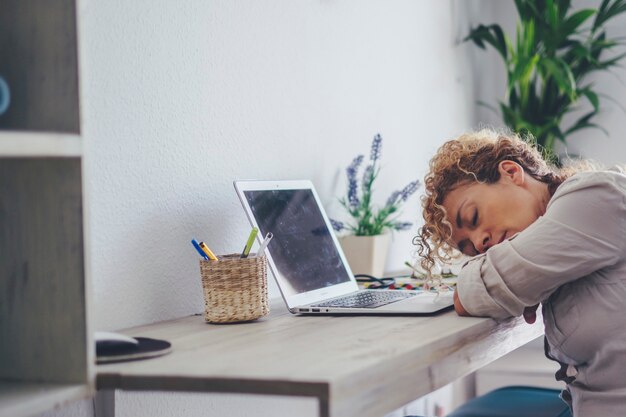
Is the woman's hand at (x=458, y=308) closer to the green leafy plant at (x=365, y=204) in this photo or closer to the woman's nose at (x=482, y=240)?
the woman's nose at (x=482, y=240)

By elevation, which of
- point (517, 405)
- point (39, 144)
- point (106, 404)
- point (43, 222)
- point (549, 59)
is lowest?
point (517, 405)

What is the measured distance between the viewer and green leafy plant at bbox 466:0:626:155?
3.16 metres

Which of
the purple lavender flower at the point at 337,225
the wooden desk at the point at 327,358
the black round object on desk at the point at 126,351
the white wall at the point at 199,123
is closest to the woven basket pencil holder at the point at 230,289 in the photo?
the wooden desk at the point at 327,358

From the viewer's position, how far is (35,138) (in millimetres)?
985

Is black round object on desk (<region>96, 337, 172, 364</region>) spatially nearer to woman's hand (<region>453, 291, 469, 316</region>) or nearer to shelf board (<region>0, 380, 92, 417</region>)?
shelf board (<region>0, 380, 92, 417</region>)

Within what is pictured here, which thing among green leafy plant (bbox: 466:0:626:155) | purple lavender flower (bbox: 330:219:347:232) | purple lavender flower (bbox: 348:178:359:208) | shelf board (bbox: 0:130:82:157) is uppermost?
green leafy plant (bbox: 466:0:626:155)

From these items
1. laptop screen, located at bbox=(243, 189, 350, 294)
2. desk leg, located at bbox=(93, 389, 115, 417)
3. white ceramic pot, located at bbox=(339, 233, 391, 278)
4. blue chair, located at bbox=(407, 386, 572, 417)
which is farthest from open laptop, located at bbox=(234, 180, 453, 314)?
desk leg, located at bbox=(93, 389, 115, 417)

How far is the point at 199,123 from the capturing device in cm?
179

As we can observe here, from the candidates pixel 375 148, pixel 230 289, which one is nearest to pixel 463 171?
pixel 230 289

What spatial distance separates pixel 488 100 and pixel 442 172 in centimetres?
187

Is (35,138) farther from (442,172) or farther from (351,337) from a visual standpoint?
(442,172)

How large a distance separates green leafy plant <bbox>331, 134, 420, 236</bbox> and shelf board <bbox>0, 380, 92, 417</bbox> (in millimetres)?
1216

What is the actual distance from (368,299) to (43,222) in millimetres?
859

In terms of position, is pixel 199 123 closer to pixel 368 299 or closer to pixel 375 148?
pixel 368 299
